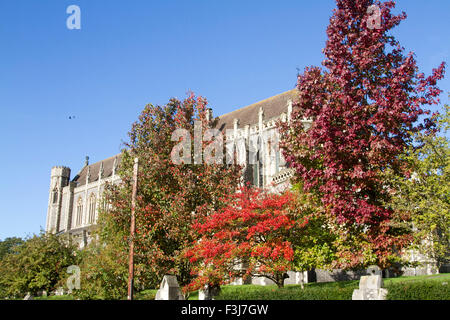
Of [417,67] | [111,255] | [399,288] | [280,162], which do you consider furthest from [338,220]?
[280,162]

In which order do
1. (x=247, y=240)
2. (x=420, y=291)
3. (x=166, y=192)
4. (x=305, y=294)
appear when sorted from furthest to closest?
(x=166, y=192) → (x=247, y=240) → (x=305, y=294) → (x=420, y=291)

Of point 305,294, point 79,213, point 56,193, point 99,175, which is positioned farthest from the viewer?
point 56,193

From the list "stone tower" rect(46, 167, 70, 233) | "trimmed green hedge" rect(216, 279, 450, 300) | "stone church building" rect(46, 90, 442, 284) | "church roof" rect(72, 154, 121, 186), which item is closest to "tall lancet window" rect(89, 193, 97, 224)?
"stone church building" rect(46, 90, 442, 284)

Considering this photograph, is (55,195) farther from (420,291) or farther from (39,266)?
(420,291)

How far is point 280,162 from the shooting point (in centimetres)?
4138

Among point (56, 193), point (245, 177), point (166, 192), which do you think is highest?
point (56, 193)

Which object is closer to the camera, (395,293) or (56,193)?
(395,293)

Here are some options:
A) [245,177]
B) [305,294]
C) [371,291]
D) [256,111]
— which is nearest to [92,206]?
[256,111]

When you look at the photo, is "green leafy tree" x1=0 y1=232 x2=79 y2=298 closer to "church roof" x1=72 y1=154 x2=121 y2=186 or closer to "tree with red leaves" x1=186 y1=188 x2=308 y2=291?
"tree with red leaves" x1=186 y1=188 x2=308 y2=291

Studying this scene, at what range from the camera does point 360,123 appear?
1507 centimetres

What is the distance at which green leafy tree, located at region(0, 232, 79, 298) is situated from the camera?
36.8 meters

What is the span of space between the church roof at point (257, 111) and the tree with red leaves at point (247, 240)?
1093 inches

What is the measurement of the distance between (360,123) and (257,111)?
118 feet
